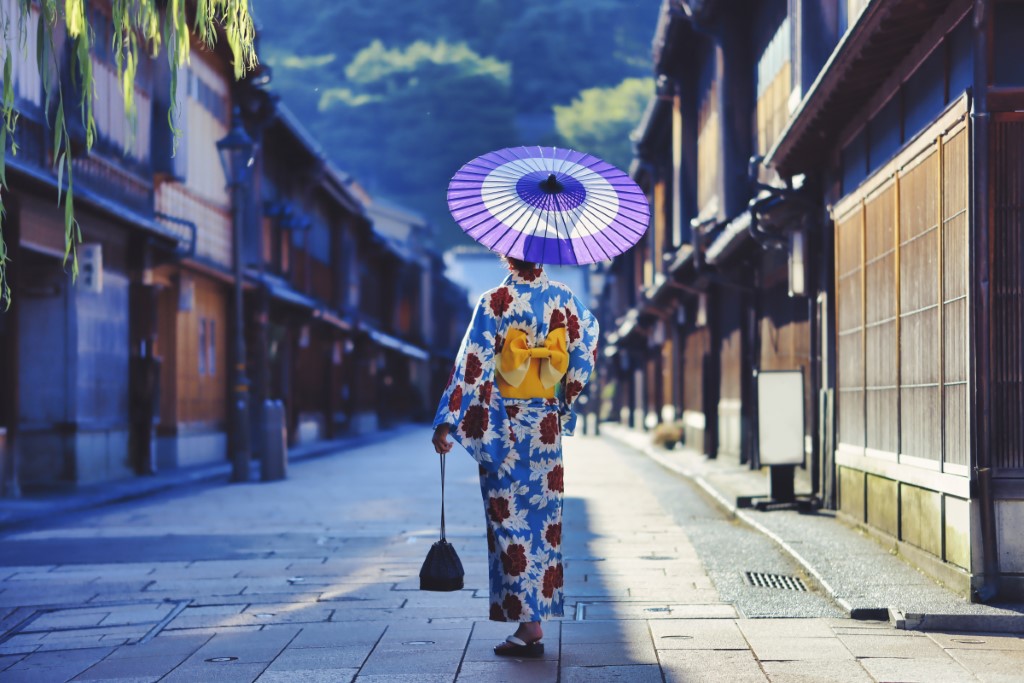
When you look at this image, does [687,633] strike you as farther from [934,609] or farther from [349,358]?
[349,358]

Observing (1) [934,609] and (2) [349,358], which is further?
(2) [349,358]

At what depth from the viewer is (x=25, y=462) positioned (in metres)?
17.1

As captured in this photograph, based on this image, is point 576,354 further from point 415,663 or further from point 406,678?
point 406,678

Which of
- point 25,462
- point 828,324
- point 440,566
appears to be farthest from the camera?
point 25,462

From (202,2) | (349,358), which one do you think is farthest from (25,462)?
(349,358)

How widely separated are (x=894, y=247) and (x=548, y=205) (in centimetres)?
371

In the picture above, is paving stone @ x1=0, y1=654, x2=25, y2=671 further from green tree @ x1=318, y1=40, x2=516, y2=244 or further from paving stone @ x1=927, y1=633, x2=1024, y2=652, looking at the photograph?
green tree @ x1=318, y1=40, x2=516, y2=244

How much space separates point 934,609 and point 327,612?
331 centimetres

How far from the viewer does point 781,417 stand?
41.3 feet

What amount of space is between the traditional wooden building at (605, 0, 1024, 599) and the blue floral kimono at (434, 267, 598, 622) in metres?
2.50

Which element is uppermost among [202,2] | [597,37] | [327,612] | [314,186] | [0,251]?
[597,37]

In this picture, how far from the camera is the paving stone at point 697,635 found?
613 centimetres

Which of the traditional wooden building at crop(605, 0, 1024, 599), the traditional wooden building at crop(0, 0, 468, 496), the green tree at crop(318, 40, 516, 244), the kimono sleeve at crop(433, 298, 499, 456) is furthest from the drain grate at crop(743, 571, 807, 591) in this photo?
the green tree at crop(318, 40, 516, 244)

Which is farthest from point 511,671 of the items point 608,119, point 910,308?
point 608,119
